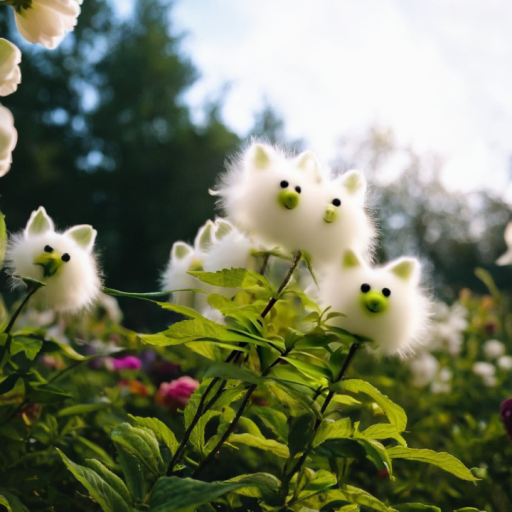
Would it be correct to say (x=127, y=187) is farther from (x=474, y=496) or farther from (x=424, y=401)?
(x=474, y=496)

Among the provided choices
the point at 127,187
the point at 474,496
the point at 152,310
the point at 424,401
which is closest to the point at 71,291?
the point at 474,496

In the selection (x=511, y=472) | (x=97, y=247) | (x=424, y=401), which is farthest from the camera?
(x=424, y=401)

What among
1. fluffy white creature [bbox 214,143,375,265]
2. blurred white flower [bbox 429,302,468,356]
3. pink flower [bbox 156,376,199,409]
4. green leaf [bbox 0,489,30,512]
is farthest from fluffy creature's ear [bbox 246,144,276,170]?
blurred white flower [bbox 429,302,468,356]

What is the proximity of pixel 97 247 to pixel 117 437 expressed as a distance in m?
0.31

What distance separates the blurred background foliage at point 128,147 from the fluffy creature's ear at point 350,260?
779 centimetres

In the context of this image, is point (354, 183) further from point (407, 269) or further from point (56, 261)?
point (56, 261)

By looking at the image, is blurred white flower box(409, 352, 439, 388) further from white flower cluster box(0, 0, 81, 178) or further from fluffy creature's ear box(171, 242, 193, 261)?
white flower cluster box(0, 0, 81, 178)

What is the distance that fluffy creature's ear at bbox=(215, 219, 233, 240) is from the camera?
0.60m

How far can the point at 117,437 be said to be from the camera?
46cm

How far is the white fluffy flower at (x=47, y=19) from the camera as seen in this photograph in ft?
1.82

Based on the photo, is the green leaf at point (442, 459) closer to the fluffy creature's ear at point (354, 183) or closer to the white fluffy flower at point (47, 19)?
the fluffy creature's ear at point (354, 183)

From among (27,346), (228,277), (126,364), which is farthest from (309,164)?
(126,364)

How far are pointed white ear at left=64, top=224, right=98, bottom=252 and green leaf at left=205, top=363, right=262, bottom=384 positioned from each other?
0.28m

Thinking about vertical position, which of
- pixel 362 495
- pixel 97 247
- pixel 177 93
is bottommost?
pixel 362 495
